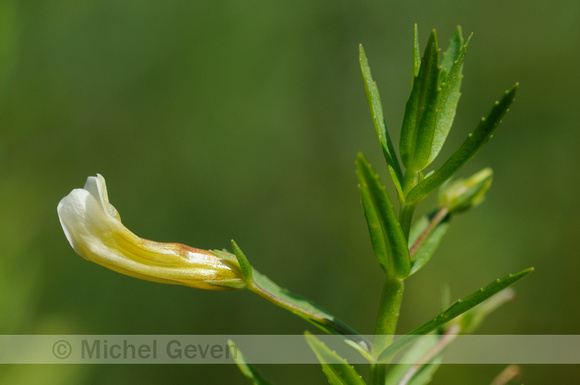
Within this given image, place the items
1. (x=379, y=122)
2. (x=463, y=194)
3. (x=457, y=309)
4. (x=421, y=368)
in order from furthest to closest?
(x=463, y=194) → (x=421, y=368) → (x=379, y=122) → (x=457, y=309)

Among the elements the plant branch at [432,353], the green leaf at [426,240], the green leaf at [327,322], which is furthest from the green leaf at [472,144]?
the plant branch at [432,353]

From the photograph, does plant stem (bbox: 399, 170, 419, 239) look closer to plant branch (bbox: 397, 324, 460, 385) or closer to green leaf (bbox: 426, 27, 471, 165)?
green leaf (bbox: 426, 27, 471, 165)

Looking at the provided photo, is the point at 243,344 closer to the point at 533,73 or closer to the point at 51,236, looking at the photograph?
the point at 51,236

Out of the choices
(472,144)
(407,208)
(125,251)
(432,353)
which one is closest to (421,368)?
(432,353)

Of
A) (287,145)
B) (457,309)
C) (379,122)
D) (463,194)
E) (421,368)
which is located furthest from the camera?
(287,145)

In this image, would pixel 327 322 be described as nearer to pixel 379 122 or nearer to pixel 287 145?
pixel 379 122

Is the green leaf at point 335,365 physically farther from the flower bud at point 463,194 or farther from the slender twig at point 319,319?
the flower bud at point 463,194
